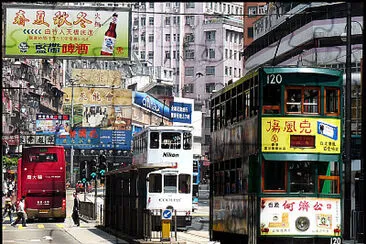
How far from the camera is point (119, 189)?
2692 centimetres

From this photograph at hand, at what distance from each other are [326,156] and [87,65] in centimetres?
5320

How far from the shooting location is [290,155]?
51.3 feet

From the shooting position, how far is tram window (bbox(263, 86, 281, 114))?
615 inches

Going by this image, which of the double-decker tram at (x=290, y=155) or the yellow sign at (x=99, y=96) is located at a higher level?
the yellow sign at (x=99, y=96)

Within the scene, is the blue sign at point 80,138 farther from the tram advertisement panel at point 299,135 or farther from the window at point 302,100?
the tram advertisement panel at point 299,135

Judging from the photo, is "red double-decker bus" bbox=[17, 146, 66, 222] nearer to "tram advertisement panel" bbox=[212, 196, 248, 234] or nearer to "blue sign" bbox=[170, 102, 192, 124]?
"blue sign" bbox=[170, 102, 192, 124]

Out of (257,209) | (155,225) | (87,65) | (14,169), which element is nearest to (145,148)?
(155,225)

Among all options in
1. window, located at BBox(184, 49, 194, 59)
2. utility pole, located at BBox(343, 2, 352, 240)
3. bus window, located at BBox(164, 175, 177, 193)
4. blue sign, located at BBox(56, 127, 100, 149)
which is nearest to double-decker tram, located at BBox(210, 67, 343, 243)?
utility pole, located at BBox(343, 2, 352, 240)

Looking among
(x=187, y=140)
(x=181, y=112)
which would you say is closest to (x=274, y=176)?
(x=187, y=140)

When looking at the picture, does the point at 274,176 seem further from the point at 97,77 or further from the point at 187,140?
the point at 97,77

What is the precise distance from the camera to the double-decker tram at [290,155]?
15.6 metres

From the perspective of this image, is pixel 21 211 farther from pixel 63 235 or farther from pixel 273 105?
pixel 273 105

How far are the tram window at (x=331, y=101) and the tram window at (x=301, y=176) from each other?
1.04 metres

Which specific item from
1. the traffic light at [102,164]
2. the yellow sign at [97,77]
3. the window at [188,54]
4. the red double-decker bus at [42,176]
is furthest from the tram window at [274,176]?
the yellow sign at [97,77]
